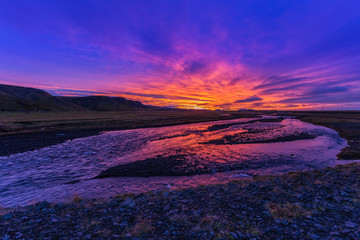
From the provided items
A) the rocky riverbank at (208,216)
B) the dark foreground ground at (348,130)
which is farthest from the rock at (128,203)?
the dark foreground ground at (348,130)

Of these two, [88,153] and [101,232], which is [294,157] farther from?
[88,153]

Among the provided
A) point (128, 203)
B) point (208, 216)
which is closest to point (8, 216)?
point (128, 203)

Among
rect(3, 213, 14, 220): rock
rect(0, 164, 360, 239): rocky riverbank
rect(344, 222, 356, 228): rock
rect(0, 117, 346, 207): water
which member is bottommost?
rect(0, 117, 346, 207): water

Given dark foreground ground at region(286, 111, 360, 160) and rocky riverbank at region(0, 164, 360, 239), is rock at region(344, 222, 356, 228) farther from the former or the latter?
dark foreground ground at region(286, 111, 360, 160)

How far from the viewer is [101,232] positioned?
548cm

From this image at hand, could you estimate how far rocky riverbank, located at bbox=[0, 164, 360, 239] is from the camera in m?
5.29

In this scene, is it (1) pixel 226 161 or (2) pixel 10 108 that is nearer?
(1) pixel 226 161

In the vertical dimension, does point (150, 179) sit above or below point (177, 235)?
below

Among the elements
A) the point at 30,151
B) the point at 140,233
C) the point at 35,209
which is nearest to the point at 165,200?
the point at 140,233

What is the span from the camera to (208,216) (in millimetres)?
6320

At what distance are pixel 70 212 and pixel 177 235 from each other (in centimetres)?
532

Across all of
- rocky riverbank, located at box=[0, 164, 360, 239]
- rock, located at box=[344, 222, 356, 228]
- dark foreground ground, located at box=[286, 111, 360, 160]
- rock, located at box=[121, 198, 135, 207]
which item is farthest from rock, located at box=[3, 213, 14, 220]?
dark foreground ground, located at box=[286, 111, 360, 160]

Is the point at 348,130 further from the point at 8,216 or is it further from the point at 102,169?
the point at 8,216

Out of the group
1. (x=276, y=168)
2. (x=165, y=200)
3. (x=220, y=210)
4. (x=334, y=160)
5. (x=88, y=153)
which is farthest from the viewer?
(x=88, y=153)
